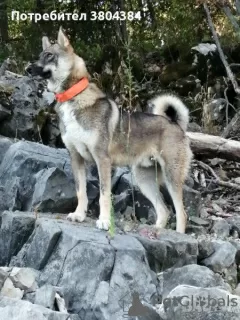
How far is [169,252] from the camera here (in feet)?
19.6

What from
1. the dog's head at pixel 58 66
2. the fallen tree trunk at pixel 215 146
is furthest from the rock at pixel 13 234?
the fallen tree trunk at pixel 215 146

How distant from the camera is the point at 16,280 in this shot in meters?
5.01

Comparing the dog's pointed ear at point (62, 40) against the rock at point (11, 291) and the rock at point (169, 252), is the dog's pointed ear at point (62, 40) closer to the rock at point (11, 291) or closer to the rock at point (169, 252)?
the rock at point (169, 252)

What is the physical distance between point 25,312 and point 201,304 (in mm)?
1162

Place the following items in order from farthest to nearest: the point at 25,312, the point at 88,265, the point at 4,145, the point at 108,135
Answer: the point at 4,145, the point at 108,135, the point at 88,265, the point at 25,312

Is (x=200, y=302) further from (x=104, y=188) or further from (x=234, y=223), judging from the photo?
(x=234, y=223)

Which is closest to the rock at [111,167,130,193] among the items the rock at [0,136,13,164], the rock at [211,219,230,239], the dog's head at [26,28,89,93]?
the rock at [211,219,230,239]

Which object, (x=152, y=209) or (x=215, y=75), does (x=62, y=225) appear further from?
(x=215, y=75)

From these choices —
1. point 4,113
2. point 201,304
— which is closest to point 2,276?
point 201,304

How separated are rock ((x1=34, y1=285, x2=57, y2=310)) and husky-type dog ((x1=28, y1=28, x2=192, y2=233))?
56.3 inches

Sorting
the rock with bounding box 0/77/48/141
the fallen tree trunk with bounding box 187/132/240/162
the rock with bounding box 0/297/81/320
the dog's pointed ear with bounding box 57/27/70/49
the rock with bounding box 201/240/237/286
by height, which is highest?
the dog's pointed ear with bounding box 57/27/70/49

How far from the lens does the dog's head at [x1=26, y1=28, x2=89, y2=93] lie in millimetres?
6707

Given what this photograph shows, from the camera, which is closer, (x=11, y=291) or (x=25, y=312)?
(x=25, y=312)

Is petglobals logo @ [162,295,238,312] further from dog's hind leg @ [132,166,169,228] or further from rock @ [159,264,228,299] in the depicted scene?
dog's hind leg @ [132,166,169,228]
